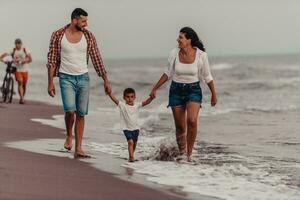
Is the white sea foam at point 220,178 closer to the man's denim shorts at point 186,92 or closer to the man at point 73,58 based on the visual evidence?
the man's denim shorts at point 186,92

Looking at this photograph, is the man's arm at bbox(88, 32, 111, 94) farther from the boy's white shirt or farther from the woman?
the woman

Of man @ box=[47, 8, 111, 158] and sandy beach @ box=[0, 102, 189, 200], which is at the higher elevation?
man @ box=[47, 8, 111, 158]

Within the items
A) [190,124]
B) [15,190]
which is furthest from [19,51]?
[15,190]

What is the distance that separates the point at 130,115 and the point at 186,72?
2.95 ft

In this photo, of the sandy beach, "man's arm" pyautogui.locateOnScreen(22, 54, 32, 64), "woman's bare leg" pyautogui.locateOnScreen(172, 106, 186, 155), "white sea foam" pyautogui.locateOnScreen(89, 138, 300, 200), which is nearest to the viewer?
the sandy beach

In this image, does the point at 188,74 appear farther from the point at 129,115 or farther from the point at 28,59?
the point at 28,59

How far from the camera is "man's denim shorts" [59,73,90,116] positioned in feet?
27.0

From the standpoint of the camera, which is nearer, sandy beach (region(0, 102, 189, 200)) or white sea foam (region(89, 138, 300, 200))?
sandy beach (region(0, 102, 189, 200))

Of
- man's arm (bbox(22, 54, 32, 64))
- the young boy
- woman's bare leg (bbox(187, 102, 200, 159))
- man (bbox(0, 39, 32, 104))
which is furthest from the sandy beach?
man (bbox(0, 39, 32, 104))

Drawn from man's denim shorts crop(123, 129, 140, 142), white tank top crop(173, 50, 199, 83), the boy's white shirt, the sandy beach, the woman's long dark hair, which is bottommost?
the sandy beach

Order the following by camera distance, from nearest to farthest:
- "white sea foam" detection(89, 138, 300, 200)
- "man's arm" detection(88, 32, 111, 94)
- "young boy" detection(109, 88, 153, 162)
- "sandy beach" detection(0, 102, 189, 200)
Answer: "sandy beach" detection(0, 102, 189, 200) → "white sea foam" detection(89, 138, 300, 200) → "man's arm" detection(88, 32, 111, 94) → "young boy" detection(109, 88, 153, 162)

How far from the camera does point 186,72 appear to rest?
8.48 m

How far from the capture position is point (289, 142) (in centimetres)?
1120

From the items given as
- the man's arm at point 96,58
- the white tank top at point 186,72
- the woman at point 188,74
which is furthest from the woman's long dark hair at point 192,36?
the man's arm at point 96,58
